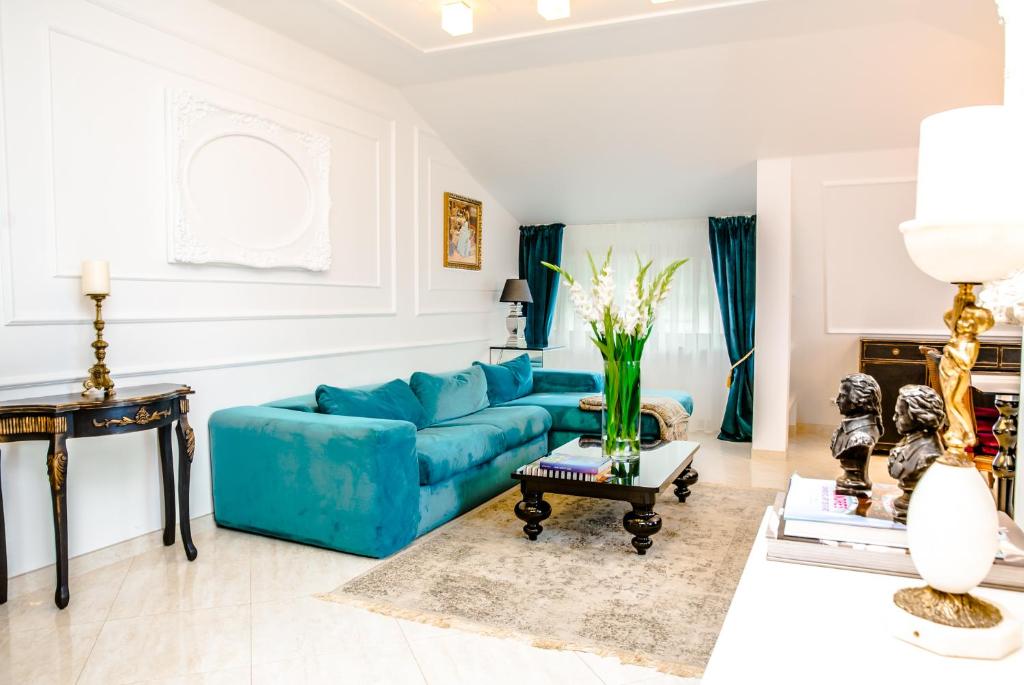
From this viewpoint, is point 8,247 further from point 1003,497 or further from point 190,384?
point 1003,497

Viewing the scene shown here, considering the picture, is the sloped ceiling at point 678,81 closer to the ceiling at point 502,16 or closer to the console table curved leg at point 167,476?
the ceiling at point 502,16

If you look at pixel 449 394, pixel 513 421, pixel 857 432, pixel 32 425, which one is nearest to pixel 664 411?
pixel 513 421

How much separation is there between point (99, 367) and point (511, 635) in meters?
2.00

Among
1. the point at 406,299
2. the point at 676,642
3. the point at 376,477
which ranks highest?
the point at 406,299

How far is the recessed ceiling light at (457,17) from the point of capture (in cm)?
378

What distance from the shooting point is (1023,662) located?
0.83m

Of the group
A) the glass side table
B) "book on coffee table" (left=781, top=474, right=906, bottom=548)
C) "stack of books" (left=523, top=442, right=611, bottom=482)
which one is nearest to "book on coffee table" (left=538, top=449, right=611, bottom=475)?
"stack of books" (left=523, top=442, right=611, bottom=482)

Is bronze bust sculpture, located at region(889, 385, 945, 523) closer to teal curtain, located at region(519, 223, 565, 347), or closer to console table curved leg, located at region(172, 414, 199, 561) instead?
console table curved leg, located at region(172, 414, 199, 561)

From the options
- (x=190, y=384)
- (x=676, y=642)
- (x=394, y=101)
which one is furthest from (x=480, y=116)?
(x=676, y=642)

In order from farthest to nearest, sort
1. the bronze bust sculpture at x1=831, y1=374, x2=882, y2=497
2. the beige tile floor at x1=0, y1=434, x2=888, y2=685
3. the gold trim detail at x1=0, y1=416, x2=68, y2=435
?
1. the gold trim detail at x1=0, y1=416, x2=68, y2=435
2. the beige tile floor at x1=0, y1=434, x2=888, y2=685
3. the bronze bust sculpture at x1=831, y1=374, x2=882, y2=497

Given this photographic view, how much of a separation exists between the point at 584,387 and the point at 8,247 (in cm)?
388

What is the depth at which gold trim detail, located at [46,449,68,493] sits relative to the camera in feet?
8.66

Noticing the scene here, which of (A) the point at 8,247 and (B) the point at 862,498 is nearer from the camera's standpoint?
(B) the point at 862,498

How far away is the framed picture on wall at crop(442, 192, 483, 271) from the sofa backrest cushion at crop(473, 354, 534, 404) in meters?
0.94
